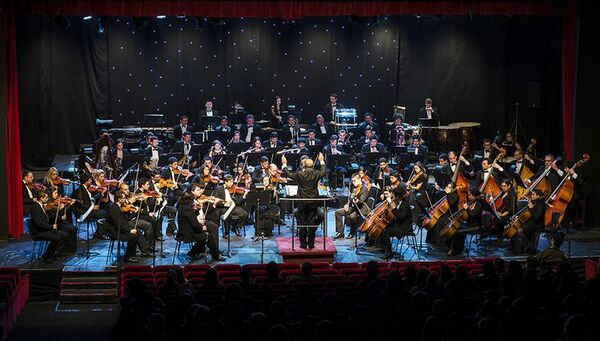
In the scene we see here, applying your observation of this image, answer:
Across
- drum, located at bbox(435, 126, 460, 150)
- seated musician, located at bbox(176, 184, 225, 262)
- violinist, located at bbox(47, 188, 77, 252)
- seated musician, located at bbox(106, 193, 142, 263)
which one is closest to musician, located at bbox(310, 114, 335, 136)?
drum, located at bbox(435, 126, 460, 150)

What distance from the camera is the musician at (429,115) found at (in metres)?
25.6

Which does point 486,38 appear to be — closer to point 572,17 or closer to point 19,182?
point 572,17

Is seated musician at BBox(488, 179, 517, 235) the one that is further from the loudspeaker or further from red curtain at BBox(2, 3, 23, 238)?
red curtain at BBox(2, 3, 23, 238)

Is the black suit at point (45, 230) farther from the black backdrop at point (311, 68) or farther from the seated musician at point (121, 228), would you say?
the black backdrop at point (311, 68)

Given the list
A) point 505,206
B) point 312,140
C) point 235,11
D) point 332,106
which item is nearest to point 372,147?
point 312,140

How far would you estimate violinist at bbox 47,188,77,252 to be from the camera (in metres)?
17.5

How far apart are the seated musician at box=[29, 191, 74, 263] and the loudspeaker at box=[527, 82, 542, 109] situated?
596 inches

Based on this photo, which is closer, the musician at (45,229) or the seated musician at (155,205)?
the musician at (45,229)

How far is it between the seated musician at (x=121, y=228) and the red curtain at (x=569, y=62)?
10555 mm

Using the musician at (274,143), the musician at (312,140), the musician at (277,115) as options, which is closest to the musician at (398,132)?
the musician at (312,140)

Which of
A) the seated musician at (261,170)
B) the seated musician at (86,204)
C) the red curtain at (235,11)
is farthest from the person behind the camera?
the seated musician at (261,170)

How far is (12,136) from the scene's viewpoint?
19.4m

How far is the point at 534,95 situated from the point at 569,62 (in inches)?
223

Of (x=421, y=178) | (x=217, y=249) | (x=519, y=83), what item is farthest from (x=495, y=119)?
(x=217, y=249)
